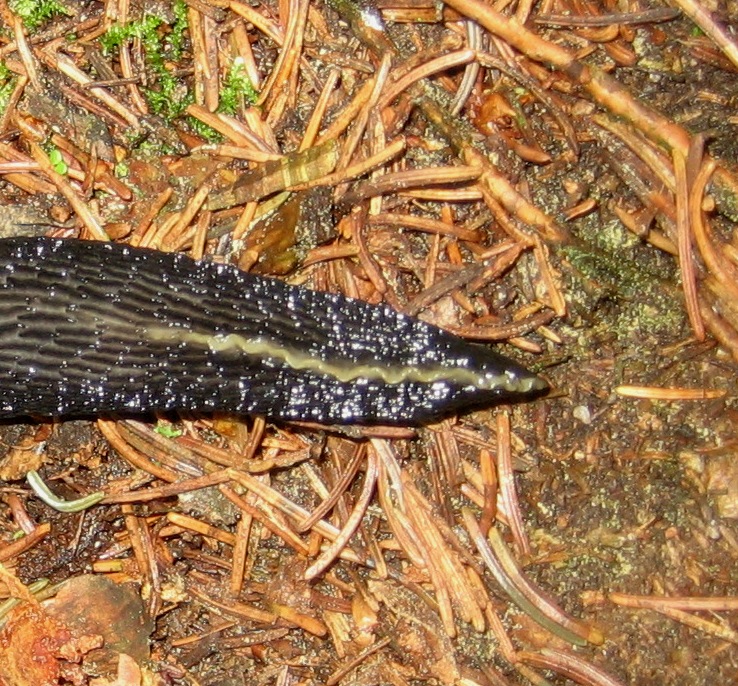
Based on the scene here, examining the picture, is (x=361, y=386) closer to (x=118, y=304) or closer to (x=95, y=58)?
(x=118, y=304)

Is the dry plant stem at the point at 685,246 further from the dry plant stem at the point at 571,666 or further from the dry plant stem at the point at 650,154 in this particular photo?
the dry plant stem at the point at 571,666

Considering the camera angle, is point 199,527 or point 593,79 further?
point 199,527

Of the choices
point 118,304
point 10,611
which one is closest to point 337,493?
point 118,304

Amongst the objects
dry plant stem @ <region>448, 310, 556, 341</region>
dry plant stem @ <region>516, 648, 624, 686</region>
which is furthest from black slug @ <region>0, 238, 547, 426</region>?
dry plant stem @ <region>516, 648, 624, 686</region>

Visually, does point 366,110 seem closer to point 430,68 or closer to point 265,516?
point 430,68

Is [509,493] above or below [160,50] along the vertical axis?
below

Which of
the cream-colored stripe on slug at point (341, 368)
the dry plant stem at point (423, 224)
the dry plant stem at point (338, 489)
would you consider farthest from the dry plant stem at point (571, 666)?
the dry plant stem at point (423, 224)

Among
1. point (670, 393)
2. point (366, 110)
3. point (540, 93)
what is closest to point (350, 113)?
point (366, 110)

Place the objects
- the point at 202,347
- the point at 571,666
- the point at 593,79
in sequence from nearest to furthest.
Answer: the point at 202,347 < the point at 593,79 < the point at 571,666
